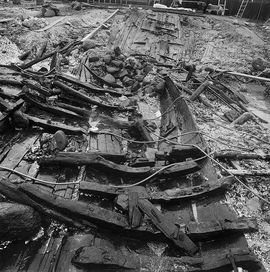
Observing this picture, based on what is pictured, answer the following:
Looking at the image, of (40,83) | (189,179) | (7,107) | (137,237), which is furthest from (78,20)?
(137,237)

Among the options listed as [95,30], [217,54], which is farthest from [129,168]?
[95,30]

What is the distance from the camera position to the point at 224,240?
3.29 m

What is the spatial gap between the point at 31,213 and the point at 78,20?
501 inches

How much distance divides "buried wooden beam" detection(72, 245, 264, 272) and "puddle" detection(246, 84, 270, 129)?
16.1ft

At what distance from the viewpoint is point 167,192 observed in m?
3.88

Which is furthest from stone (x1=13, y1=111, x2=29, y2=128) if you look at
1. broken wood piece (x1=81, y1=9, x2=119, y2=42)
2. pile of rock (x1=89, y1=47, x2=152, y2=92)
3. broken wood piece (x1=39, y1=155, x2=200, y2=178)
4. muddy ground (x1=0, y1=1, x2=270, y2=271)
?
broken wood piece (x1=81, y1=9, x2=119, y2=42)

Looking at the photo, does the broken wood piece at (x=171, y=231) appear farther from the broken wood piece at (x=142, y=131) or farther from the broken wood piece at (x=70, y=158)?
the broken wood piece at (x=142, y=131)

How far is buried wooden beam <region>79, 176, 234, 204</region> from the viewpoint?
3688mm

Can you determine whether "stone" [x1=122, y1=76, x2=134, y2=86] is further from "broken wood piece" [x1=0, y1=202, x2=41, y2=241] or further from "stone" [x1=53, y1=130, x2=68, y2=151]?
"broken wood piece" [x1=0, y1=202, x2=41, y2=241]

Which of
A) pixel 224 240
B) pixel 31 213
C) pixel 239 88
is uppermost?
pixel 31 213

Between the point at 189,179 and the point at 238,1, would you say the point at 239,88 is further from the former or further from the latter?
the point at 238,1

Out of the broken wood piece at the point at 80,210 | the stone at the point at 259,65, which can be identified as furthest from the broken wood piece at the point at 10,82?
the stone at the point at 259,65

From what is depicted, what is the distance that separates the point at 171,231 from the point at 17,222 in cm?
193

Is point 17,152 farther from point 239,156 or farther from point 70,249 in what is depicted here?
point 239,156
